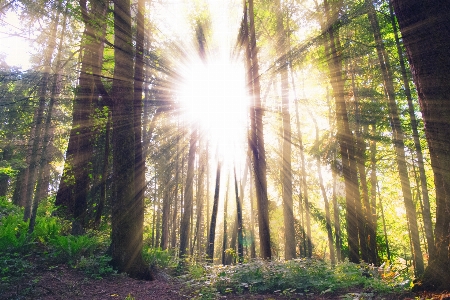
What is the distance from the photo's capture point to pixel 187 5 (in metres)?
12.7

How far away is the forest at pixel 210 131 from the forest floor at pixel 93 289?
0.14 feet

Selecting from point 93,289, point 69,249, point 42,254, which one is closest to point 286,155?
point 69,249

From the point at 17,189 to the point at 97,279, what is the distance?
19952mm

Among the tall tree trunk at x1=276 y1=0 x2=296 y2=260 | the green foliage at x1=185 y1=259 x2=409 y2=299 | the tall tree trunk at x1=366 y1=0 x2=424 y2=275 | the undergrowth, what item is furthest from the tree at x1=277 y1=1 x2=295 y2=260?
the undergrowth

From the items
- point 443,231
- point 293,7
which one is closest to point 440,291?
point 443,231

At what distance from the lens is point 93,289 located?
575 cm

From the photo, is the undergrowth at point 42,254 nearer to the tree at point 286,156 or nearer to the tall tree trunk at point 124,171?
the tall tree trunk at point 124,171

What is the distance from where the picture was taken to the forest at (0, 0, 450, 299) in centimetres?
514

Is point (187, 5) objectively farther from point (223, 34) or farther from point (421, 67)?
point (421, 67)

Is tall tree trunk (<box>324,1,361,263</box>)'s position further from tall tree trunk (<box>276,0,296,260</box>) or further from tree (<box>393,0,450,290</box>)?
tree (<box>393,0,450,290</box>)

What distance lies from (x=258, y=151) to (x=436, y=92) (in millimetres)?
7069

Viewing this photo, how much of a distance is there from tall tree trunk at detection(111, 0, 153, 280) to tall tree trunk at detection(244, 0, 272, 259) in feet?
13.6

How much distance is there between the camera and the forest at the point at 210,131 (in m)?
5.14

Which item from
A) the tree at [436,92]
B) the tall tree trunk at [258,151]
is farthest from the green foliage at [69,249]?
the tree at [436,92]
